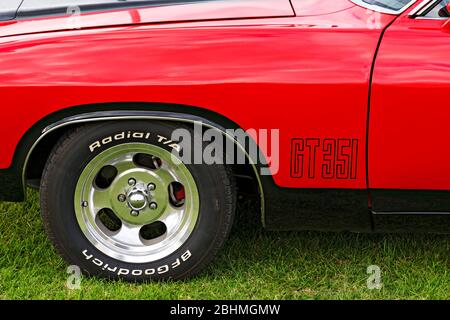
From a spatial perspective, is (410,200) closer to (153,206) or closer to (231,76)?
(231,76)

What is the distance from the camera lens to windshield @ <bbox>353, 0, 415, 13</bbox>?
11.5 ft

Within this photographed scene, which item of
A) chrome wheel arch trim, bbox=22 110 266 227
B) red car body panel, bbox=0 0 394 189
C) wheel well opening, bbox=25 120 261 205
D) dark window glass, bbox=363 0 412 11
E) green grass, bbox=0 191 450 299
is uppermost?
dark window glass, bbox=363 0 412 11

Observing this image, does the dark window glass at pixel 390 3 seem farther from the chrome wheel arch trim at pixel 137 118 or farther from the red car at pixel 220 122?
→ the chrome wheel arch trim at pixel 137 118

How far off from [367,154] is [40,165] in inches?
57.4

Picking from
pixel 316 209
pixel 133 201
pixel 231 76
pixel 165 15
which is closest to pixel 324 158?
pixel 316 209

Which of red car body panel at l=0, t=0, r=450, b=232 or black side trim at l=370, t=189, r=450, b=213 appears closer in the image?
red car body panel at l=0, t=0, r=450, b=232

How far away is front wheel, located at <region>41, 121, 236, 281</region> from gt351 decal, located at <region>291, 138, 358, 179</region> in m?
0.35

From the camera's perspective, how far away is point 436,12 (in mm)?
3473

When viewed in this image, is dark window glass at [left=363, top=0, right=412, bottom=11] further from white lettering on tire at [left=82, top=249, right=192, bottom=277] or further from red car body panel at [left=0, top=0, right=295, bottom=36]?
white lettering on tire at [left=82, top=249, right=192, bottom=277]

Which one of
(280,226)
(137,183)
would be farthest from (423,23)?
(137,183)

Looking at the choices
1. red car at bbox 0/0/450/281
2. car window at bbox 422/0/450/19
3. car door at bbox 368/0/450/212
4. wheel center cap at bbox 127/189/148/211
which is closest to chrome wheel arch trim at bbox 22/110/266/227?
red car at bbox 0/0/450/281

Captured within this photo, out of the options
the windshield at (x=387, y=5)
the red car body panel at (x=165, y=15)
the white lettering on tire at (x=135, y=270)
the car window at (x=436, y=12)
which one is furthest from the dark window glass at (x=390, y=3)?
the white lettering on tire at (x=135, y=270)

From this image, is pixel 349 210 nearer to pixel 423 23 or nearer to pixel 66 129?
pixel 423 23

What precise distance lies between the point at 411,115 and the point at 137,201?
1243mm
